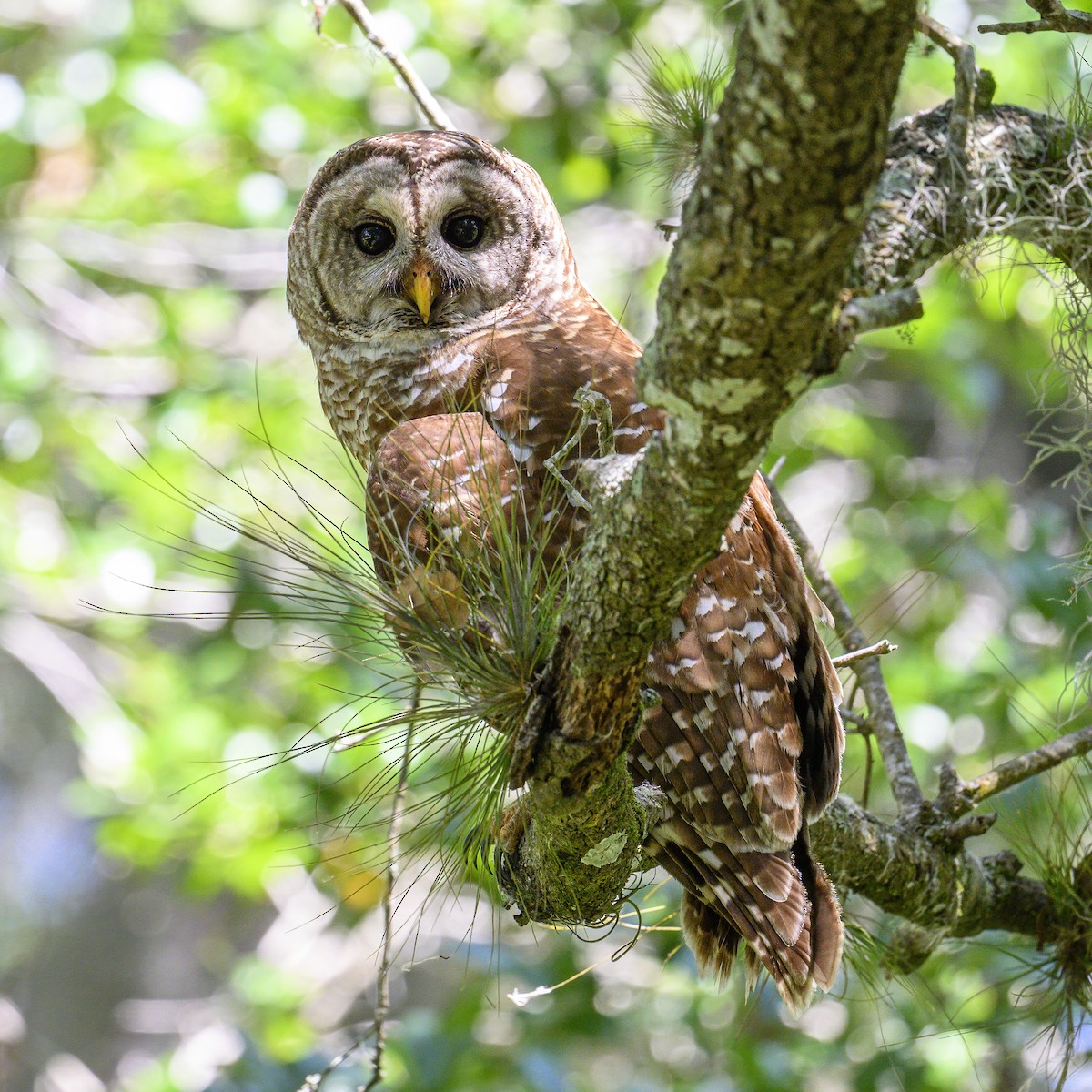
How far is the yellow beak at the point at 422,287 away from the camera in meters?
2.80

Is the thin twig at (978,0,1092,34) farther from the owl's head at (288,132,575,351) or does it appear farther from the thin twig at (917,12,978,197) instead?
the owl's head at (288,132,575,351)

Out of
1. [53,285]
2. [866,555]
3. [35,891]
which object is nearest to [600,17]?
[866,555]

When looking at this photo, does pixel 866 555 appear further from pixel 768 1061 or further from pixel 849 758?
pixel 768 1061

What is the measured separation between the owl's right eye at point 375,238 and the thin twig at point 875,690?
115cm

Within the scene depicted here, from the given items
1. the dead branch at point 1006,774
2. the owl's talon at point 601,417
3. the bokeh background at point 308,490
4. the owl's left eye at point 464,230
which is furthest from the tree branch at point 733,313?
the bokeh background at point 308,490

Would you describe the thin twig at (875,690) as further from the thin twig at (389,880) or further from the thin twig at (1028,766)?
the thin twig at (389,880)

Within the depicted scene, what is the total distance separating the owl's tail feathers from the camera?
2.05 meters

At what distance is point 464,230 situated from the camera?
9.84 ft

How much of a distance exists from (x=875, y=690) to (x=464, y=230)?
1488mm

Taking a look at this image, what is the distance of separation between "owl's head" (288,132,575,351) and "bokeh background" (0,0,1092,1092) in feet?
2.39

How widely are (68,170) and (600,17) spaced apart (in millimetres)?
2733

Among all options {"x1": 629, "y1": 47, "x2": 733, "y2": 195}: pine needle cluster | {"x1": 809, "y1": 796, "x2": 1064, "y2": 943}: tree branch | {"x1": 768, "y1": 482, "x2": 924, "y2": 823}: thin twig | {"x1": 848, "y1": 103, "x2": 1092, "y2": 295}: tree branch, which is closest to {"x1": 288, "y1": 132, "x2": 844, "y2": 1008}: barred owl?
{"x1": 809, "y1": 796, "x2": 1064, "y2": 943}: tree branch

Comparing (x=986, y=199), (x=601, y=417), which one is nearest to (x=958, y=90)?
(x=986, y=199)

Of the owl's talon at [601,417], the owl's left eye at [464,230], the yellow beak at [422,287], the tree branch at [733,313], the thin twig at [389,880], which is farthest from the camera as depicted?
the owl's left eye at [464,230]
